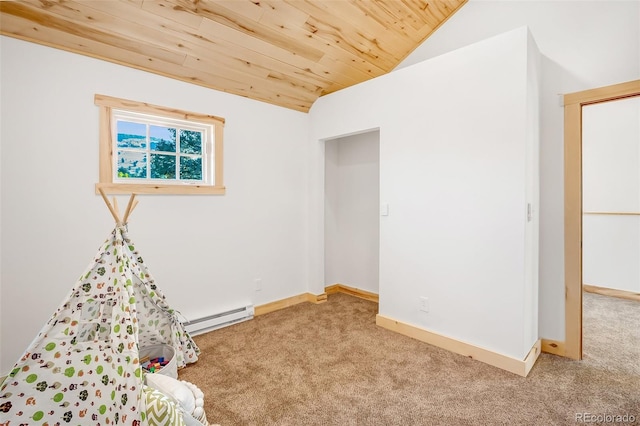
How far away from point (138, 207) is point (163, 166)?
460 millimetres

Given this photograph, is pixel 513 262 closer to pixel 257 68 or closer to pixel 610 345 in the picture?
pixel 610 345

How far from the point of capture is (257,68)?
2.85 m

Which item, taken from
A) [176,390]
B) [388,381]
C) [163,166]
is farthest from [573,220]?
[163,166]

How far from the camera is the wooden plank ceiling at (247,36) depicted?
2.02m

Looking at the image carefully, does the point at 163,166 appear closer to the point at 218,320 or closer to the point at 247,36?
the point at 247,36

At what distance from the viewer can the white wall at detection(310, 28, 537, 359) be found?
2.14m

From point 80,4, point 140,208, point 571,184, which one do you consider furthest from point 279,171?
point 571,184

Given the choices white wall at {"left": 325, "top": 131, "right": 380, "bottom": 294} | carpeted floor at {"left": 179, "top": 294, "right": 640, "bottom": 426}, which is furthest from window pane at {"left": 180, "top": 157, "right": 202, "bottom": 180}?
white wall at {"left": 325, "top": 131, "right": 380, "bottom": 294}

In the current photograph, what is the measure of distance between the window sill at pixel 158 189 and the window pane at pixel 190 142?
1.28 feet

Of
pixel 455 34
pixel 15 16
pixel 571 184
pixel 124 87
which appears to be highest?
pixel 455 34

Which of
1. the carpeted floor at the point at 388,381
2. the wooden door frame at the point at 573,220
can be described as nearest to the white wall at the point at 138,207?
the carpeted floor at the point at 388,381

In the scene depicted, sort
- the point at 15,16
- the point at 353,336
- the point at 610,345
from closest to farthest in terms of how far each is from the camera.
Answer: the point at 15,16
the point at 610,345
the point at 353,336

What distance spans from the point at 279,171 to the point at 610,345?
342 cm

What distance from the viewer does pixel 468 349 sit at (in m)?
2.34
